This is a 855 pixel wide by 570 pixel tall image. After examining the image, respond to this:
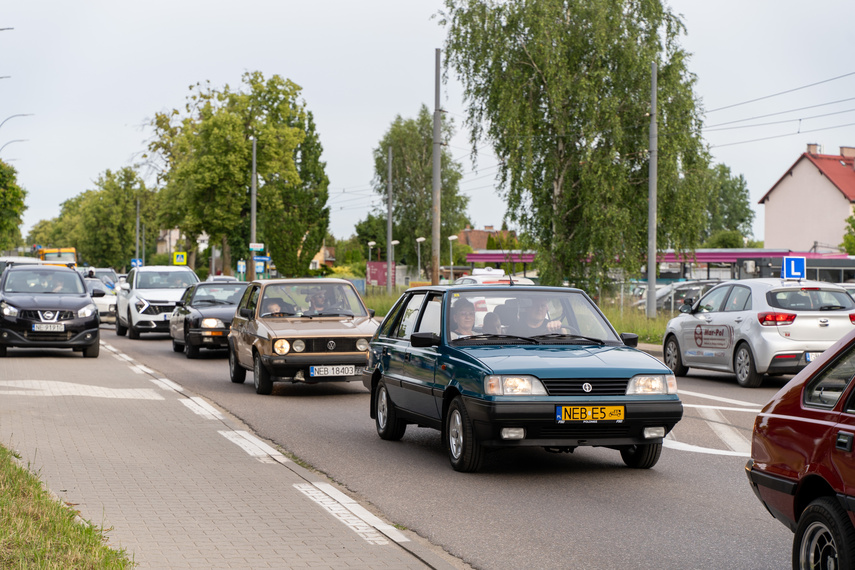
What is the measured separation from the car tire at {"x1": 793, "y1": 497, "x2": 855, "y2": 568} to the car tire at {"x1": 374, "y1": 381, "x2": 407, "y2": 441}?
236 inches

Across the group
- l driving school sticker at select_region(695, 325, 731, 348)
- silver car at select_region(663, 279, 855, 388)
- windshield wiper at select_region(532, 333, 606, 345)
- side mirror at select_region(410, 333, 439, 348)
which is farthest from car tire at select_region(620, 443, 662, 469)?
l driving school sticker at select_region(695, 325, 731, 348)

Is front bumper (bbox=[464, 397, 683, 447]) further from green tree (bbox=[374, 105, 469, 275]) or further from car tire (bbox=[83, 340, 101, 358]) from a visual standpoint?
green tree (bbox=[374, 105, 469, 275])

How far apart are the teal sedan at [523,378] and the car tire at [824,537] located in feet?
11.4

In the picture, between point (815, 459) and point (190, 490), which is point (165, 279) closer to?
point (190, 490)

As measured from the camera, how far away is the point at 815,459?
467cm

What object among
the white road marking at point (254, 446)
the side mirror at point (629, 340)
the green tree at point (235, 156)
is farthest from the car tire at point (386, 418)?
the green tree at point (235, 156)

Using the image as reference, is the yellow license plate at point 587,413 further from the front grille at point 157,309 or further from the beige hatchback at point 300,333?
the front grille at point 157,309

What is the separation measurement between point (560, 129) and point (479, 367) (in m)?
32.1

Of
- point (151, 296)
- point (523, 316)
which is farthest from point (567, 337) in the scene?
point (151, 296)

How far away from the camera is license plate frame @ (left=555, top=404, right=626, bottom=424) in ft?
26.8

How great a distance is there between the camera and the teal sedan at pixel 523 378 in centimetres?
820

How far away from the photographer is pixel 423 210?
9306 centimetres

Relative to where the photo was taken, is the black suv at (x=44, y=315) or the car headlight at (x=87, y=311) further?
the car headlight at (x=87, y=311)

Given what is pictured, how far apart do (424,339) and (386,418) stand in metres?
1.76
